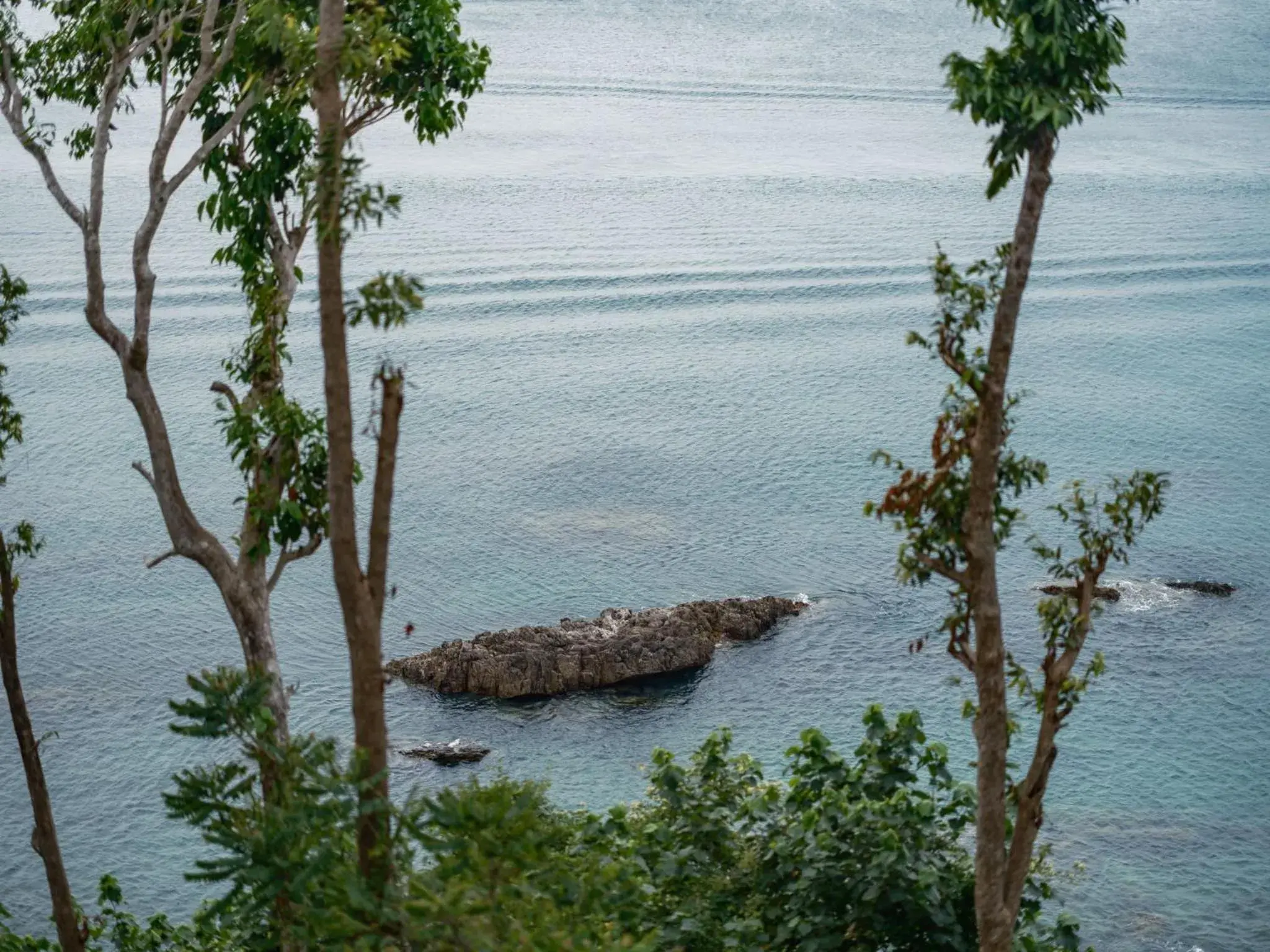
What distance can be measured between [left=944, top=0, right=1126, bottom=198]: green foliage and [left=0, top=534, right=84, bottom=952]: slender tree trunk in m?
12.1

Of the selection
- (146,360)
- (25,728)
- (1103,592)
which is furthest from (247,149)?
(1103,592)

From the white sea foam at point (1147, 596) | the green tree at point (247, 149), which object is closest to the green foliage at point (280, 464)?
the green tree at point (247, 149)

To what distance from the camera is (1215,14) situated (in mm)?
86625

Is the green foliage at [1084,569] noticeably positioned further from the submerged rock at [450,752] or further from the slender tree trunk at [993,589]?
the submerged rock at [450,752]

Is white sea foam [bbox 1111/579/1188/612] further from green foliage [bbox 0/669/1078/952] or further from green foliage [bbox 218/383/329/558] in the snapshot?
green foliage [bbox 218/383/329/558]

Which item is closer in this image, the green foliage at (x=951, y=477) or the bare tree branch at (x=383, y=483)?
the bare tree branch at (x=383, y=483)

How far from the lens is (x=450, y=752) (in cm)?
3291

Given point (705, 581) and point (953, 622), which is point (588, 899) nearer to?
point (953, 622)

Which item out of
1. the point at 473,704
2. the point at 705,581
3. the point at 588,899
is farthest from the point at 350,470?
the point at 705,581

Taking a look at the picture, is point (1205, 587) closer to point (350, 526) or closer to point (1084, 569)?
point (1084, 569)

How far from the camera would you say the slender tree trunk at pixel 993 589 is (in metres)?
14.3

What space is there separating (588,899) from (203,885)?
62.8 feet

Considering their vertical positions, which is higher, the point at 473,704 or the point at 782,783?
the point at 782,783

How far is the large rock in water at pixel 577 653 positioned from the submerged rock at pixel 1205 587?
10.4m
